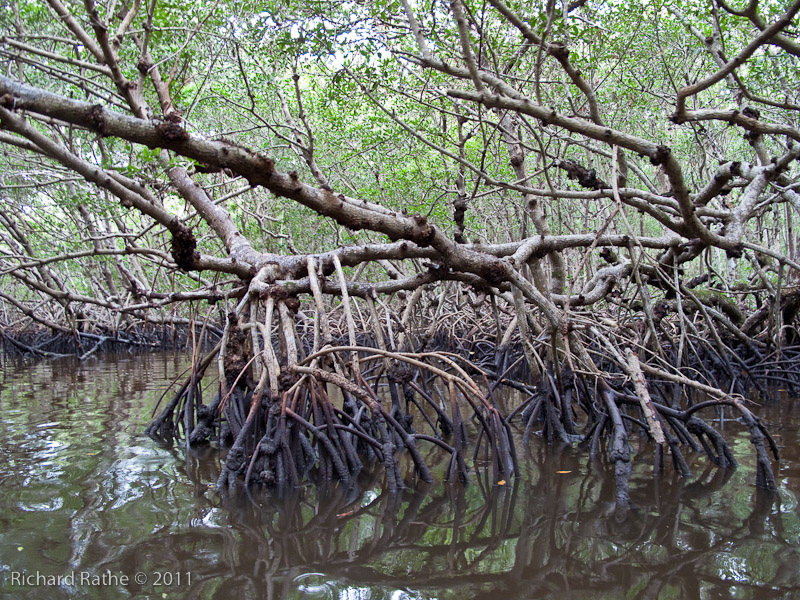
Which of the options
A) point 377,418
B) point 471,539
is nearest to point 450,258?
point 377,418

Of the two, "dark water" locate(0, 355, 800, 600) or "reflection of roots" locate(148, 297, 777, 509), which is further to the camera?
"reflection of roots" locate(148, 297, 777, 509)

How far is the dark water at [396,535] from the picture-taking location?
2.01m

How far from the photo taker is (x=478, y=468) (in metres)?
3.38

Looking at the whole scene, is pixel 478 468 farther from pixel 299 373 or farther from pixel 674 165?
pixel 674 165

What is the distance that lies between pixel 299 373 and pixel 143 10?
4696 mm

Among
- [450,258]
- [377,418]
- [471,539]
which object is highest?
[450,258]

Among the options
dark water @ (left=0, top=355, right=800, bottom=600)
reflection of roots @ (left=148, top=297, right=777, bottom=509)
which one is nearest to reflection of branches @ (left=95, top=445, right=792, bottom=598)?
dark water @ (left=0, top=355, right=800, bottom=600)

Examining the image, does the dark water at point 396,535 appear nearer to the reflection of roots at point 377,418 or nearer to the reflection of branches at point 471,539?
the reflection of branches at point 471,539

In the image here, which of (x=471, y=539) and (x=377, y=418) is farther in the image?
(x=377, y=418)

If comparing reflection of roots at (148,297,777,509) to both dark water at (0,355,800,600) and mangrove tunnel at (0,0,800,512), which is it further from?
dark water at (0,355,800,600)

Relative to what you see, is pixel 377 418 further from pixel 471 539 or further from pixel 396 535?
pixel 471 539

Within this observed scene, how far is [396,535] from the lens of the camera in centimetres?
244

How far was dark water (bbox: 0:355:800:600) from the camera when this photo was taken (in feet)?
6.59

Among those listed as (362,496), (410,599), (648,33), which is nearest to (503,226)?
(648,33)
